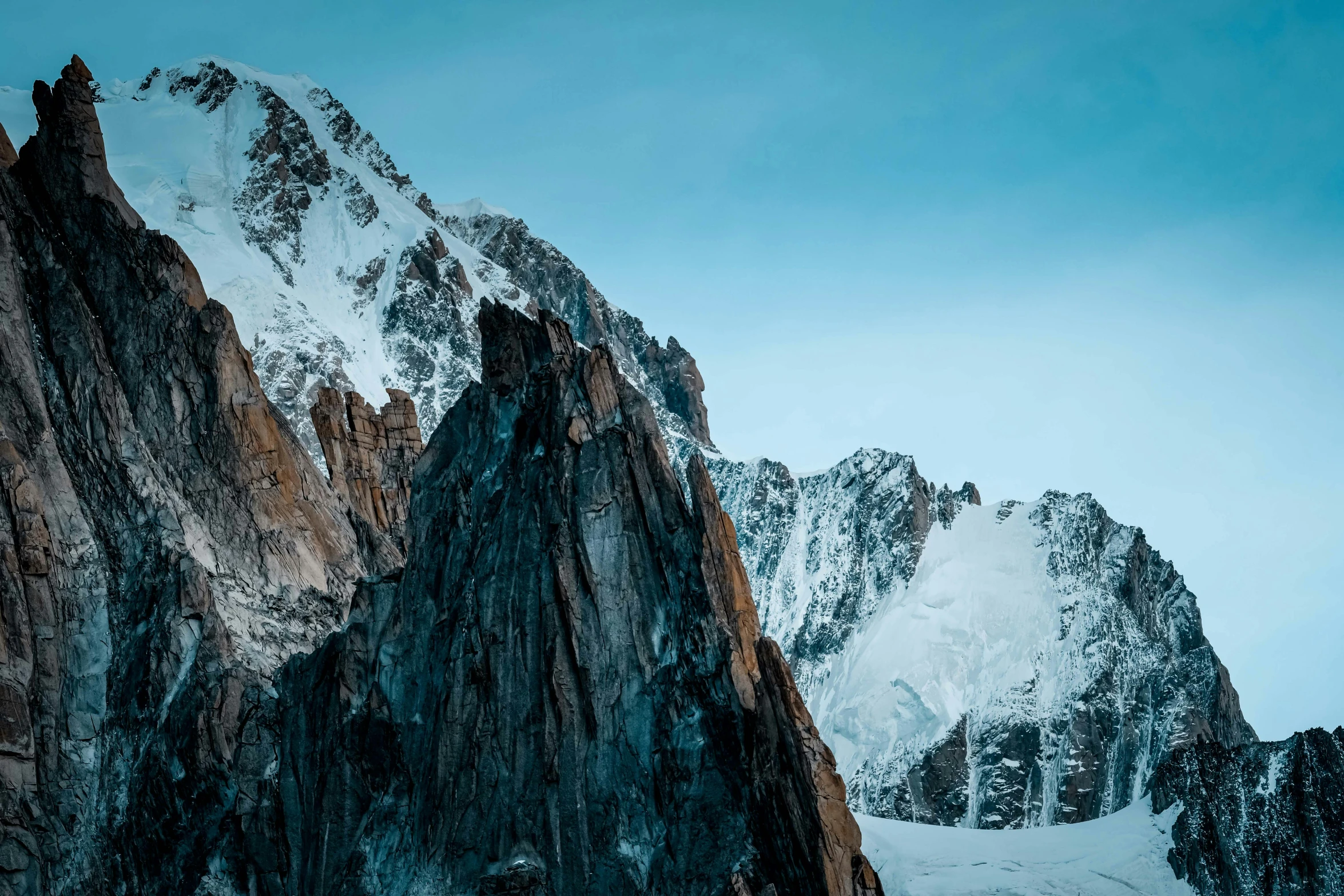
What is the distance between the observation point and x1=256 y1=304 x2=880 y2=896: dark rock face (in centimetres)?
5381

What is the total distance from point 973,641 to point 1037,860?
3161 inches

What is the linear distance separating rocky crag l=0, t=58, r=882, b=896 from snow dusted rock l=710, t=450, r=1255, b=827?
3297 inches

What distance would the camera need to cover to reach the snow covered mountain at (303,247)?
152875 millimetres

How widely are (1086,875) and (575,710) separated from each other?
36.1m

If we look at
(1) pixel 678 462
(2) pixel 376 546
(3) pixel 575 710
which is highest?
(1) pixel 678 462

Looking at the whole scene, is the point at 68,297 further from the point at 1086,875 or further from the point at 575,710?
the point at 1086,875

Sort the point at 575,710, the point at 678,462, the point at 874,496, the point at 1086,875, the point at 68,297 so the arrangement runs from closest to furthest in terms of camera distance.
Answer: the point at 575,710, the point at 68,297, the point at 1086,875, the point at 678,462, the point at 874,496

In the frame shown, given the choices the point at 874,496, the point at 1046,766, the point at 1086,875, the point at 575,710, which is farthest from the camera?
the point at 874,496

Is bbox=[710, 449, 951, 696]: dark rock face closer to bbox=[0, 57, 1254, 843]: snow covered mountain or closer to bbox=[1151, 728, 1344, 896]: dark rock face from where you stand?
bbox=[0, 57, 1254, 843]: snow covered mountain

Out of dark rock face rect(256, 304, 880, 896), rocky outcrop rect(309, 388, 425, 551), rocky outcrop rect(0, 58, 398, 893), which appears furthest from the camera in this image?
rocky outcrop rect(309, 388, 425, 551)

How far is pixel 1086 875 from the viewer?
81.5 metres

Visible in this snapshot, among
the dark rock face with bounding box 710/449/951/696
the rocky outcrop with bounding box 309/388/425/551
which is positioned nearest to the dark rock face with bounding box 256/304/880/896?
the rocky outcrop with bounding box 309/388/425/551

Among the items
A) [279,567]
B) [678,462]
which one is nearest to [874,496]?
[678,462]

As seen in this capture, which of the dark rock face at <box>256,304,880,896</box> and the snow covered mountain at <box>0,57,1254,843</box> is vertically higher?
the snow covered mountain at <box>0,57,1254,843</box>
